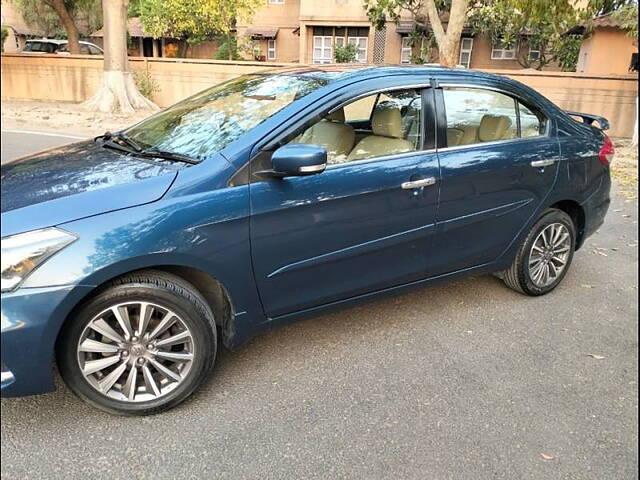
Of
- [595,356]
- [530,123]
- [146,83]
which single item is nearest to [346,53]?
[146,83]

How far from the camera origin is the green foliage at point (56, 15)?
20578 millimetres

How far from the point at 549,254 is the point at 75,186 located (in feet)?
11.0

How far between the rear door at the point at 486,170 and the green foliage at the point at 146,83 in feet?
46.8

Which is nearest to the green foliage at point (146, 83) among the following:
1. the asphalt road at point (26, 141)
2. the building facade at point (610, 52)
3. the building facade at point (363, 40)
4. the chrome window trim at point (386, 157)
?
the asphalt road at point (26, 141)

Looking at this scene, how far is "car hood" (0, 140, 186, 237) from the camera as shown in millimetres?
2385

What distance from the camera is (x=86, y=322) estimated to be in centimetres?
245

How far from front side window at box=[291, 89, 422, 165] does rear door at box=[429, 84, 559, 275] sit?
0.58 feet

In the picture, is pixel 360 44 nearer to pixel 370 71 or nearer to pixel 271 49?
pixel 271 49

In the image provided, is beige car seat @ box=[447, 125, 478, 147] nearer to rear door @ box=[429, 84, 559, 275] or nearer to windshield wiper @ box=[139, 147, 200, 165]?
rear door @ box=[429, 84, 559, 275]

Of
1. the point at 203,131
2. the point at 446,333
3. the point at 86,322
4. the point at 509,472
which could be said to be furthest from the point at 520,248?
the point at 86,322

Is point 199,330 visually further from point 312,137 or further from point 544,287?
point 544,287

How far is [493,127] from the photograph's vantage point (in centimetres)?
381

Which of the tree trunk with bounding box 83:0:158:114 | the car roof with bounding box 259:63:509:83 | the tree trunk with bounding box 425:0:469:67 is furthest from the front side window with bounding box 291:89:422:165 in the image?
the tree trunk with bounding box 83:0:158:114

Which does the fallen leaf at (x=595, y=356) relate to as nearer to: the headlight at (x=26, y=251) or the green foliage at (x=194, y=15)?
the headlight at (x=26, y=251)
